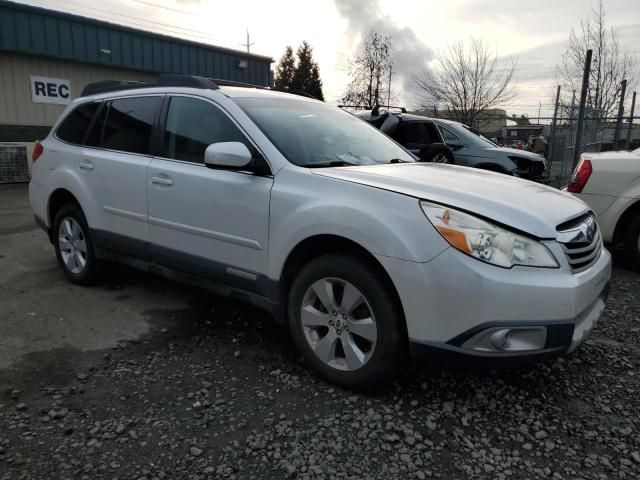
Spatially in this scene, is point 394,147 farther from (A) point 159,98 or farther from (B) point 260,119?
(A) point 159,98

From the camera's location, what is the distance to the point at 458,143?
9.45 m

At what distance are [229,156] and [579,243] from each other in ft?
6.62

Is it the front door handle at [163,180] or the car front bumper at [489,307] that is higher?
the front door handle at [163,180]

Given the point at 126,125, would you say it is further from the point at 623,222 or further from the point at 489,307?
the point at 623,222

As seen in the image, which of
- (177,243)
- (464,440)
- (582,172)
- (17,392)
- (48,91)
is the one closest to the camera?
(464,440)

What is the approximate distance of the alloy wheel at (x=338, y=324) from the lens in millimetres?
2666

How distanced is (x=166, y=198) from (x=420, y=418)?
2.27 meters

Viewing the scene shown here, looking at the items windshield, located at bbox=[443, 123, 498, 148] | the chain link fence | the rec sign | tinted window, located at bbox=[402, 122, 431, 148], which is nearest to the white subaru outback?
tinted window, located at bbox=[402, 122, 431, 148]

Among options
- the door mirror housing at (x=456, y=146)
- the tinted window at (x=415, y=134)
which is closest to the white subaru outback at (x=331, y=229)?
the tinted window at (x=415, y=134)

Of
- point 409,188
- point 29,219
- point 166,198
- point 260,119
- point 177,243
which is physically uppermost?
point 260,119

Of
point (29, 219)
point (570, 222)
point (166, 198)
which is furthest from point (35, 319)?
point (29, 219)

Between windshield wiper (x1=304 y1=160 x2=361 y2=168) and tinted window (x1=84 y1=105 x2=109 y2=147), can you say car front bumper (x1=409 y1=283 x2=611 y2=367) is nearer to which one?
windshield wiper (x1=304 y1=160 x2=361 y2=168)

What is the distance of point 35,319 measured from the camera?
3.82 meters

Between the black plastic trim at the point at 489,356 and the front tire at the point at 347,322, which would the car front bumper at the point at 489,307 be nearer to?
the black plastic trim at the point at 489,356
